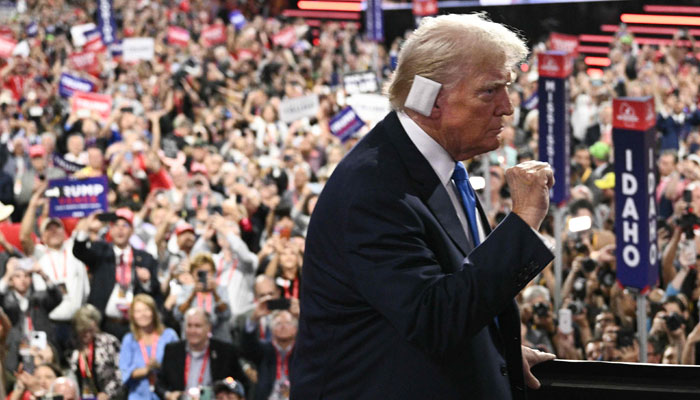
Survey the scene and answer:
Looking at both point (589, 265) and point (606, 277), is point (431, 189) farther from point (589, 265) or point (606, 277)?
point (589, 265)

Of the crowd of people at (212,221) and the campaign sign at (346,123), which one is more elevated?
the campaign sign at (346,123)

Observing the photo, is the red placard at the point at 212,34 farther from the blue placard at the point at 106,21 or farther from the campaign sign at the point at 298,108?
the campaign sign at the point at 298,108

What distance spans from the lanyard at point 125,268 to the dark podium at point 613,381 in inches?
270

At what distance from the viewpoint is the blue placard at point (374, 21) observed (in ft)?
64.6

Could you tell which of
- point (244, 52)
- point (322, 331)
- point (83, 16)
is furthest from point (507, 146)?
point (83, 16)

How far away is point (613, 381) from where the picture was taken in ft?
7.20

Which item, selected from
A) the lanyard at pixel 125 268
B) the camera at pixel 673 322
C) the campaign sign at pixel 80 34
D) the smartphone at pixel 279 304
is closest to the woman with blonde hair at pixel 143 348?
the smartphone at pixel 279 304

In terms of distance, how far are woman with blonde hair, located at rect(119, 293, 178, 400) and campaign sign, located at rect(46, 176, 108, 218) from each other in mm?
2615

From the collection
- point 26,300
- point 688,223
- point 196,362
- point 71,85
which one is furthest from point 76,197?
point 71,85

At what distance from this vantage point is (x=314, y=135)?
1440cm

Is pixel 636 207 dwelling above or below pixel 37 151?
above

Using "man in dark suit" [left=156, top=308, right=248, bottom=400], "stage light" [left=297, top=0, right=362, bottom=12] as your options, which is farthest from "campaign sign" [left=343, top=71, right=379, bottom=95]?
"stage light" [left=297, top=0, right=362, bottom=12]

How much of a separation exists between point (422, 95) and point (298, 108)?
12832 mm

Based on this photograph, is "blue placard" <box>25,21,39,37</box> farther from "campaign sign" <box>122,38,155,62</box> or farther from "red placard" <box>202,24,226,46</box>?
"campaign sign" <box>122,38,155,62</box>
